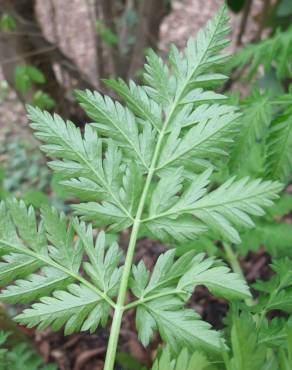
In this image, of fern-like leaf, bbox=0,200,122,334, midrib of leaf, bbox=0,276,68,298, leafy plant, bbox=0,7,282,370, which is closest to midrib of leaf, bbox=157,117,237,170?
leafy plant, bbox=0,7,282,370

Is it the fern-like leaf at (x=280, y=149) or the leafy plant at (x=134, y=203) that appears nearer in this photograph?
the leafy plant at (x=134, y=203)

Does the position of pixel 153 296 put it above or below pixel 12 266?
below

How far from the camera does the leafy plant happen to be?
0.85 meters

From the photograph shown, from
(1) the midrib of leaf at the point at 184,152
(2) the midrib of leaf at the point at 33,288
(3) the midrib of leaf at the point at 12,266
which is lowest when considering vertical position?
(2) the midrib of leaf at the point at 33,288

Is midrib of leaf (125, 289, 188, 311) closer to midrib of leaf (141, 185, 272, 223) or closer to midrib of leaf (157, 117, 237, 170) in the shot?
midrib of leaf (141, 185, 272, 223)

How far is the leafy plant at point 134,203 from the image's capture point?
0.85 m

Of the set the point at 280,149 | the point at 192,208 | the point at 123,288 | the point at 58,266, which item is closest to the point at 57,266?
the point at 58,266

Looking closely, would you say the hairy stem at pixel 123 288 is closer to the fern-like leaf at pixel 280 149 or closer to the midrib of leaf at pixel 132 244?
the midrib of leaf at pixel 132 244

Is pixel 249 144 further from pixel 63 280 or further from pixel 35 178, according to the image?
pixel 35 178

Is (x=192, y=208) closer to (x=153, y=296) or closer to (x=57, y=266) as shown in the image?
A: (x=153, y=296)

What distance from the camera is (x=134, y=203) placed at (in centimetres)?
90

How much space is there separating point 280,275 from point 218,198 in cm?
33

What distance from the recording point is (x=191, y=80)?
3.03 feet

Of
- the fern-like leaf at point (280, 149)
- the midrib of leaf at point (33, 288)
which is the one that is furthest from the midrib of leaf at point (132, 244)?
the fern-like leaf at point (280, 149)
